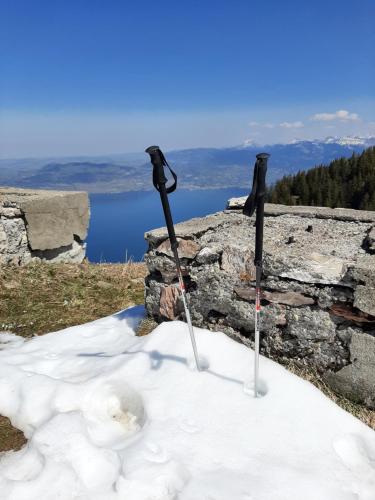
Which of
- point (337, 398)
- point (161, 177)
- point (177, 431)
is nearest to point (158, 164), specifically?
point (161, 177)

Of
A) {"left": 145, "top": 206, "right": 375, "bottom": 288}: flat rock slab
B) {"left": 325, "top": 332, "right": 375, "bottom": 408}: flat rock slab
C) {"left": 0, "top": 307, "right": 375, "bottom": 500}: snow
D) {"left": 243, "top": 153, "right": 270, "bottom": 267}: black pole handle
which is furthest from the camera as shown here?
{"left": 145, "top": 206, "right": 375, "bottom": 288}: flat rock slab

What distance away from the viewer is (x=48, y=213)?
8.97m

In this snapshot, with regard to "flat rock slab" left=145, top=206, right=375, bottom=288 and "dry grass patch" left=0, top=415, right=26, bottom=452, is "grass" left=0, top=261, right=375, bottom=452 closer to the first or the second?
"flat rock slab" left=145, top=206, right=375, bottom=288

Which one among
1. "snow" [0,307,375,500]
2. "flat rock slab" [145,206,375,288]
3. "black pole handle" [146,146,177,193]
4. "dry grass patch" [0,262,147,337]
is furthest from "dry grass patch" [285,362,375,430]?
"dry grass patch" [0,262,147,337]

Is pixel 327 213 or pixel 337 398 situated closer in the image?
pixel 337 398

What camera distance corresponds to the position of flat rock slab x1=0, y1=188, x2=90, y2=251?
8.55 metres

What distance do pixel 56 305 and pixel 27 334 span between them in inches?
46.6

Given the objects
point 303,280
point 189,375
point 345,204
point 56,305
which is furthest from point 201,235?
point 345,204

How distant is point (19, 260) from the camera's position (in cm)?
863

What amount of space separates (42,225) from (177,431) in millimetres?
6779

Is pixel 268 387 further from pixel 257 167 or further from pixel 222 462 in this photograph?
pixel 257 167

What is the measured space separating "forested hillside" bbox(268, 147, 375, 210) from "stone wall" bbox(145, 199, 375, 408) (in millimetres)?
17713

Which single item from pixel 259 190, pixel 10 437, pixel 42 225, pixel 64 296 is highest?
pixel 259 190

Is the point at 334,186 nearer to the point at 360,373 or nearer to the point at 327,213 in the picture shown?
the point at 327,213
